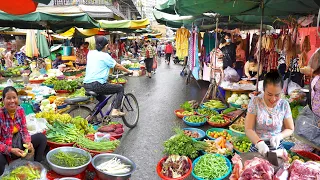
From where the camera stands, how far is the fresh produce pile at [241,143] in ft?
14.9

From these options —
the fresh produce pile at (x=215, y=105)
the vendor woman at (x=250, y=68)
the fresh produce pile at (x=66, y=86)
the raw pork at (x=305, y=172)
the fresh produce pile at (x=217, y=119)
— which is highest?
the vendor woman at (x=250, y=68)

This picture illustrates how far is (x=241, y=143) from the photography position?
471 centimetres

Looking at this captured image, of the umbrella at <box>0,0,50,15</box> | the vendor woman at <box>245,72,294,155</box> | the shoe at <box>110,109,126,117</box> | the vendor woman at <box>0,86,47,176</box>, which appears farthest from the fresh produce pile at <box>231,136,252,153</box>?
the umbrella at <box>0,0,50,15</box>

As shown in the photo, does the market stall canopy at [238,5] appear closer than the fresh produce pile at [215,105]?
Yes

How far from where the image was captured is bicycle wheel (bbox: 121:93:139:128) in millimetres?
6121

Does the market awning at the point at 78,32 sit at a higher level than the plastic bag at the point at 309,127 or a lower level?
higher

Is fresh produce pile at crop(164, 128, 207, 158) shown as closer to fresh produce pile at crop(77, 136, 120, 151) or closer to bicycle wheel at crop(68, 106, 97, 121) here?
fresh produce pile at crop(77, 136, 120, 151)

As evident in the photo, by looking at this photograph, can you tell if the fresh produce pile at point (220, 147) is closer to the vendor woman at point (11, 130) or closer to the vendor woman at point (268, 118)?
the vendor woman at point (268, 118)

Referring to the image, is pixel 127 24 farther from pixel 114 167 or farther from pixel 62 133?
pixel 114 167

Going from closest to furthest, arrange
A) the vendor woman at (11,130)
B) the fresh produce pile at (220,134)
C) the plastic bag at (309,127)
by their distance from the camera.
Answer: the vendor woman at (11,130), the plastic bag at (309,127), the fresh produce pile at (220,134)

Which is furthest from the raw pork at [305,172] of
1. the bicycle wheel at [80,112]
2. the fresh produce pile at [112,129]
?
the bicycle wheel at [80,112]

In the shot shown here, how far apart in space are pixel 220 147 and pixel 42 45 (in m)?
10.7

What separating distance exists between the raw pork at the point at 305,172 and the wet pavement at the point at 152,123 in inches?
97.0

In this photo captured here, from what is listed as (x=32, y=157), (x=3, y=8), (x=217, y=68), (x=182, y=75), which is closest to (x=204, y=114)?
(x=217, y=68)
